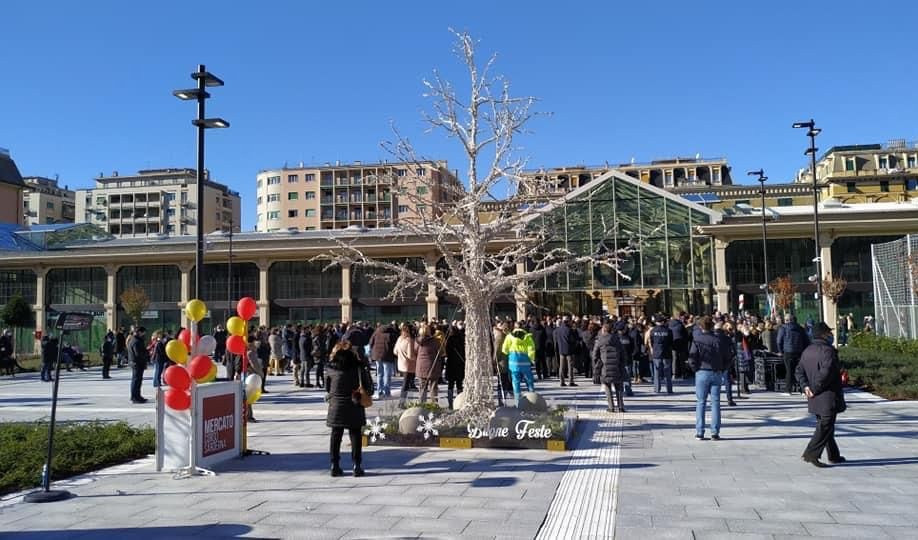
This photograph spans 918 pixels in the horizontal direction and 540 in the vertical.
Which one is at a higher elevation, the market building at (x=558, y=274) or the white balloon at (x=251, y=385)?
the market building at (x=558, y=274)

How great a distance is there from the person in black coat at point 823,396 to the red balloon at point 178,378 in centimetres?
751

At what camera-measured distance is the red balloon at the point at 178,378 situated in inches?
333

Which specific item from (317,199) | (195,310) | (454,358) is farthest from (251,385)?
(317,199)

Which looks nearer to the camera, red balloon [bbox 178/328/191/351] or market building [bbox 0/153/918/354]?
red balloon [bbox 178/328/191/351]

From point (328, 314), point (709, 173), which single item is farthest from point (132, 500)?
point (709, 173)

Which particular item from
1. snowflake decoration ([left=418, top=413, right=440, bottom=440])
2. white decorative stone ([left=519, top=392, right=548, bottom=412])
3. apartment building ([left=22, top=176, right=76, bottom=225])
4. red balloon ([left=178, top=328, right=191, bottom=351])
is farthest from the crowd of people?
apartment building ([left=22, top=176, right=76, bottom=225])

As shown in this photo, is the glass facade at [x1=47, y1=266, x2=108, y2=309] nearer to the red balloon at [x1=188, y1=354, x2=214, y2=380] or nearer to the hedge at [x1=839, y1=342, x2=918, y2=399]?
the red balloon at [x1=188, y1=354, x2=214, y2=380]

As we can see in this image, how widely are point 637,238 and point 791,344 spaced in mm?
22258

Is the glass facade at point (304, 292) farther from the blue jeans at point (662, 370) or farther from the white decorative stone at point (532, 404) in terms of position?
the white decorative stone at point (532, 404)

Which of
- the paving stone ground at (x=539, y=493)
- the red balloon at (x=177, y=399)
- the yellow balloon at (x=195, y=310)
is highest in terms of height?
the yellow balloon at (x=195, y=310)

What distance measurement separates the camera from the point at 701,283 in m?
38.0

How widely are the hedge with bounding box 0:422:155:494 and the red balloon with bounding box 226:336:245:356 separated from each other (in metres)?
1.81

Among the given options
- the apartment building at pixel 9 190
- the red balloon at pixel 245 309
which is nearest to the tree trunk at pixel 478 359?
the red balloon at pixel 245 309

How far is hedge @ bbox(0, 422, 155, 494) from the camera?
852 cm
